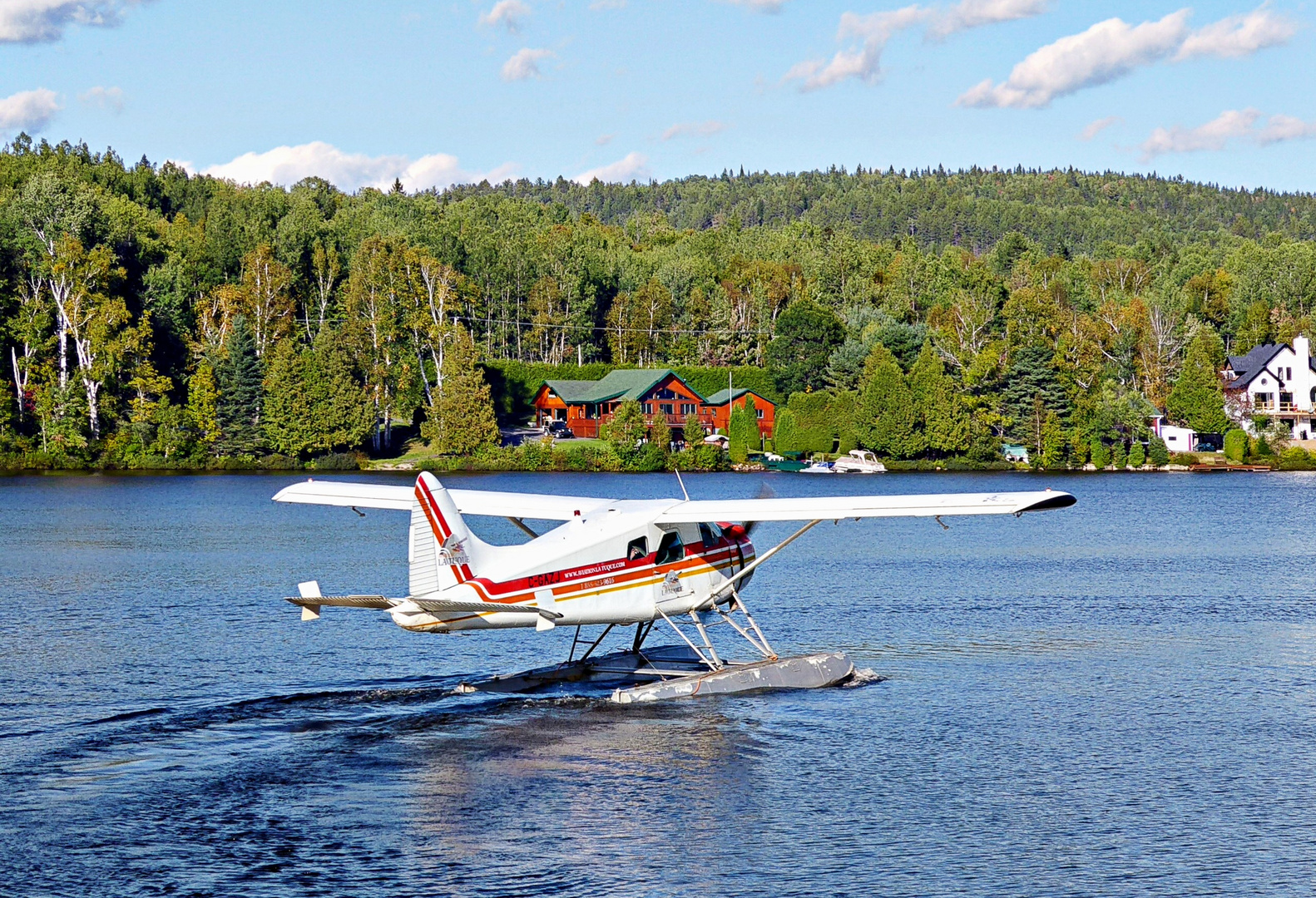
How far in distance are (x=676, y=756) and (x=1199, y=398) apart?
225 ft

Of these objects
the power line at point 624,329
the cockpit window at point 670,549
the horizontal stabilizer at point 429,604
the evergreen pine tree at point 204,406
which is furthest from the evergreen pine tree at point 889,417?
the horizontal stabilizer at point 429,604

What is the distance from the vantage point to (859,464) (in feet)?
227

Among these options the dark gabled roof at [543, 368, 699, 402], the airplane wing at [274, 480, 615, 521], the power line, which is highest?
the power line

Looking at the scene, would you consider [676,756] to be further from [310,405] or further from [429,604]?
[310,405]

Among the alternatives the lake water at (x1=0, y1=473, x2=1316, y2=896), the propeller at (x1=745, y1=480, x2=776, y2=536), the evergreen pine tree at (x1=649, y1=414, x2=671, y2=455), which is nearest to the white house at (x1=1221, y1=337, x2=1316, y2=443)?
the evergreen pine tree at (x1=649, y1=414, x2=671, y2=455)

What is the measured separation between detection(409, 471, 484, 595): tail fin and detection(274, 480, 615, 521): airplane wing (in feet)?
6.77

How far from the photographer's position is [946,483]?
58.2m

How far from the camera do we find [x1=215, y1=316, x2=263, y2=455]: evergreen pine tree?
68812 mm

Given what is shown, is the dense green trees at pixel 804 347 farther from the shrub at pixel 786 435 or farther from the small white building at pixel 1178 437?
the small white building at pixel 1178 437

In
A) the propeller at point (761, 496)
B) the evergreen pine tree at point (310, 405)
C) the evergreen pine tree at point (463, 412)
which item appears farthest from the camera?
the evergreen pine tree at point (463, 412)

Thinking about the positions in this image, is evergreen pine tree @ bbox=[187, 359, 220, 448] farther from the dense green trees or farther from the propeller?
the propeller

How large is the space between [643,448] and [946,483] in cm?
1773

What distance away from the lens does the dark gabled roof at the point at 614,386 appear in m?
79.6

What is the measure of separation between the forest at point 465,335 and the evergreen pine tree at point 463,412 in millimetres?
114
